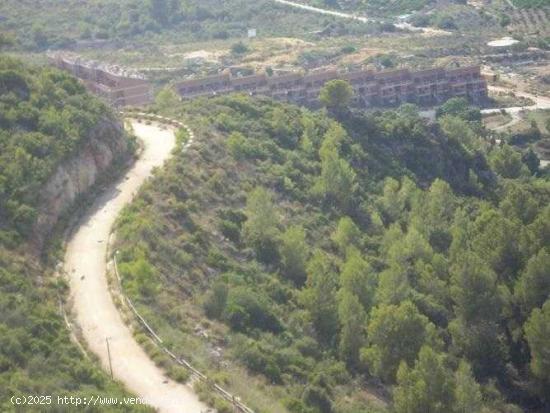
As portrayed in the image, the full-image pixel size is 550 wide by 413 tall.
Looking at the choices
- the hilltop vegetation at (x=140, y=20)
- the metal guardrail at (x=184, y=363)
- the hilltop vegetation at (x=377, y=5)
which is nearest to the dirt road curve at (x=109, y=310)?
the metal guardrail at (x=184, y=363)

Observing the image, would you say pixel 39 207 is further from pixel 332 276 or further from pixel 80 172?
pixel 332 276

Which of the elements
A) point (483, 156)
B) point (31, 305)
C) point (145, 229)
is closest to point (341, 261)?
point (145, 229)

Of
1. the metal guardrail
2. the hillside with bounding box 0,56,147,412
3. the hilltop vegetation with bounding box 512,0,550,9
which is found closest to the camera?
the hillside with bounding box 0,56,147,412

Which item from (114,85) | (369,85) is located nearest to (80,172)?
(114,85)

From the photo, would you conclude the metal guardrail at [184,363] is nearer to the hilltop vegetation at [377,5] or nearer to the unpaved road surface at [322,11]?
the unpaved road surface at [322,11]

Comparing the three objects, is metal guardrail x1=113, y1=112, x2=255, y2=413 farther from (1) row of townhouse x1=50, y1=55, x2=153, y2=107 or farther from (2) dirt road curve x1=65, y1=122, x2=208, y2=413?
(1) row of townhouse x1=50, y1=55, x2=153, y2=107

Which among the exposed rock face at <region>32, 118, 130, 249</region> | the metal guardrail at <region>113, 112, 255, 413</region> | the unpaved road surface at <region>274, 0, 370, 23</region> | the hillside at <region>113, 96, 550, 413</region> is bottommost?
the unpaved road surface at <region>274, 0, 370, 23</region>

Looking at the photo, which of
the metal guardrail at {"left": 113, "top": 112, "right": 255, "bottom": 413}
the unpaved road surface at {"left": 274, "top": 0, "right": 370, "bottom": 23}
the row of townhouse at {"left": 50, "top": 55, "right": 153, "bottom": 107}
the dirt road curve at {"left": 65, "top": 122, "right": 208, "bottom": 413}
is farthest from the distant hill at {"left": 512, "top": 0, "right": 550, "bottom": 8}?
the metal guardrail at {"left": 113, "top": 112, "right": 255, "bottom": 413}

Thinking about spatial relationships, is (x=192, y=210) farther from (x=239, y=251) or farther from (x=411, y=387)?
(x=411, y=387)
